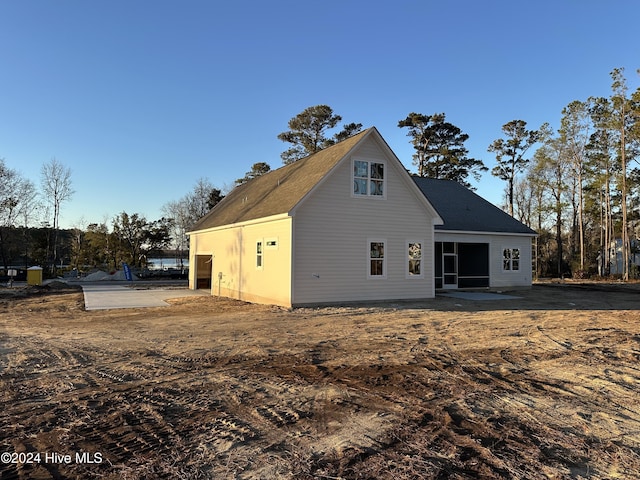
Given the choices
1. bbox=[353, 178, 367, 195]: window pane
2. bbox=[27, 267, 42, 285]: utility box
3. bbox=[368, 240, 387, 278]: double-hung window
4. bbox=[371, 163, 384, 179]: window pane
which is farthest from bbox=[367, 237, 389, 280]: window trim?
bbox=[27, 267, 42, 285]: utility box

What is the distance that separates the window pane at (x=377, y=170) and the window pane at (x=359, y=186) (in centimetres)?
49

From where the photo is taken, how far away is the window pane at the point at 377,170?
633 inches

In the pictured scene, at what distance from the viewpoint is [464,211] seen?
23.2 metres

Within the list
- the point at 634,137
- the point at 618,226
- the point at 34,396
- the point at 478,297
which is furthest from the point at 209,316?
the point at 618,226

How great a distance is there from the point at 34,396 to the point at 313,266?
33.2 ft

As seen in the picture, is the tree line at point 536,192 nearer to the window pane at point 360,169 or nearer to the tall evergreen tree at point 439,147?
the tall evergreen tree at point 439,147

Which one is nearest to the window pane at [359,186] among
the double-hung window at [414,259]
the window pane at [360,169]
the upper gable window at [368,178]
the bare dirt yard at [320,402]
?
the upper gable window at [368,178]

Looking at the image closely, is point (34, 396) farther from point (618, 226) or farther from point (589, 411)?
point (618, 226)

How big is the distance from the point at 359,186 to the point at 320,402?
11524 mm

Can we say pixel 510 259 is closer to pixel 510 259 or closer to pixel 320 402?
pixel 510 259

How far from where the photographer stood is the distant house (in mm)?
14633

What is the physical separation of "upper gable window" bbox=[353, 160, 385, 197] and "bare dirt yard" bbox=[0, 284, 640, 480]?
6.74 meters

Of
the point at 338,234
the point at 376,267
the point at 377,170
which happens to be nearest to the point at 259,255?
the point at 338,234

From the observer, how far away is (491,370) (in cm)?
659
